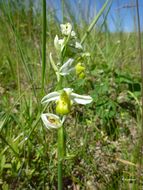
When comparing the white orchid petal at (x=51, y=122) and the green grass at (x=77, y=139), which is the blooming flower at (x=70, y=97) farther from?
the green grass at (x=77, y=139)

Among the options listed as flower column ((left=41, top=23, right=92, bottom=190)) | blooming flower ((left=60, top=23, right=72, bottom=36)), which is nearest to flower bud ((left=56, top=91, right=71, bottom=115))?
flower column ((left=41, top=23, right=92, bottom=190))

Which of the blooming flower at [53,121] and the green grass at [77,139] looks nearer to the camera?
the blooming flower at [53,121]

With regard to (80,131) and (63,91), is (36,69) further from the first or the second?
(63,91)

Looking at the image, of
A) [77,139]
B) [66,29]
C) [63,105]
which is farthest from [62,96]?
[77,139]

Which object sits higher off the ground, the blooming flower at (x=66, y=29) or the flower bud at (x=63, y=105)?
the blooming flower at (x=66, y=29)

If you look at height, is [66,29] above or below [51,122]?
above

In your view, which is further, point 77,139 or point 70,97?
point 77,139

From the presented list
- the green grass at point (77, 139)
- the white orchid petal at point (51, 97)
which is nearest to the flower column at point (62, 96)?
the white orchid petal at point (51, 97)

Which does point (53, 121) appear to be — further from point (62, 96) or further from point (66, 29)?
point (66, 29)
